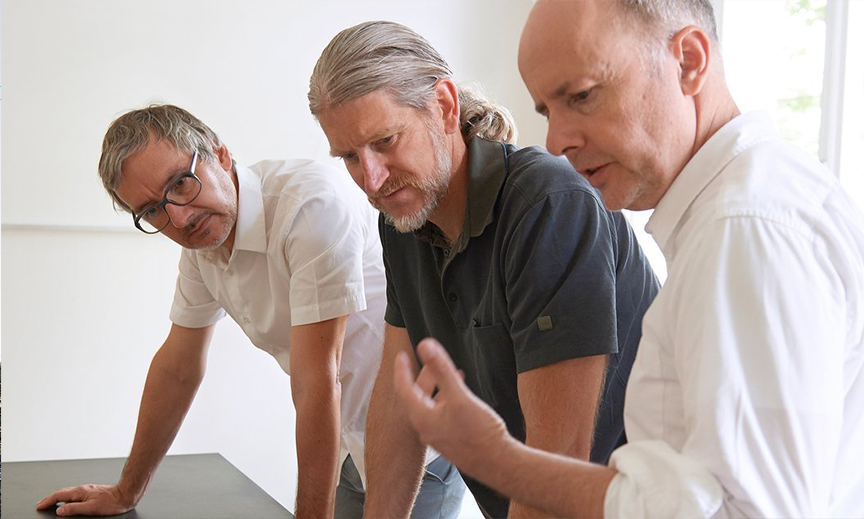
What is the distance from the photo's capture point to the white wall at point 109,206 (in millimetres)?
3070

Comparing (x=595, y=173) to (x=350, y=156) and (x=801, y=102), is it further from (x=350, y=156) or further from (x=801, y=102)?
(x=801, y=102)

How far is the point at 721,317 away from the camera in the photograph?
2.46ft

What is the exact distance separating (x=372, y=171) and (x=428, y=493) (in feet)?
2.59

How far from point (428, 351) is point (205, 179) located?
1.24m

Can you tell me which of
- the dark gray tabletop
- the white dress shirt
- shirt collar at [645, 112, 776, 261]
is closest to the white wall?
the dark gray tabletop

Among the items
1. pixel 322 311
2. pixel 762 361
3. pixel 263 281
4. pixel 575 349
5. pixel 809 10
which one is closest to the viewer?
pixel 762 361

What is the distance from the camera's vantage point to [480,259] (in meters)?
1.33

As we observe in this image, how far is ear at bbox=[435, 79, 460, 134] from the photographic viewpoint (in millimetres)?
1430

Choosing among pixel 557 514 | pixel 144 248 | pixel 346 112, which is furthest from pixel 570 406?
pixel 144 248

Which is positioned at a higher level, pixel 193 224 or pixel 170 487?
pixel 193 224

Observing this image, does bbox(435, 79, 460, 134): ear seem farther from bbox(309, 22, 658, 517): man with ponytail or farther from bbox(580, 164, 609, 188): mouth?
bbox(580, 164, 609, 188): mouth

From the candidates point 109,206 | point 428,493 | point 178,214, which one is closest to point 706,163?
point 428,493

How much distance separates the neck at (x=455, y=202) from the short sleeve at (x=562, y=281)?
19cm

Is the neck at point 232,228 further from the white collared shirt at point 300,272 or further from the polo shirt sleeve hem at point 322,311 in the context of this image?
the polo shirt sleeve hem at point 322,311
